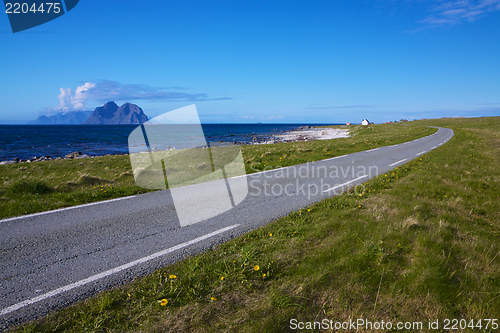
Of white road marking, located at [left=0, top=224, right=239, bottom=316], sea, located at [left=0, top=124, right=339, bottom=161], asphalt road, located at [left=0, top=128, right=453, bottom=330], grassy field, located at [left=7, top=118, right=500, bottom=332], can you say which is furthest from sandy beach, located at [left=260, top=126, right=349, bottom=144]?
white road marking, located at [left=0, top=224, right=239, bottom=316]

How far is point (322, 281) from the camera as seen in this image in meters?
3.60

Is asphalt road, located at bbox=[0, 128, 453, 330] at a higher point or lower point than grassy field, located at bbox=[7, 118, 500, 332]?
higher

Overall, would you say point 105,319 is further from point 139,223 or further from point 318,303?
point 139,223

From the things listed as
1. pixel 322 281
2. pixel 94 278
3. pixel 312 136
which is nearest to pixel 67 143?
pixel 312 136

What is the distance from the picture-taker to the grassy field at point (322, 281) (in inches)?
118

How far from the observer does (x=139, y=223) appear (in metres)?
5.92

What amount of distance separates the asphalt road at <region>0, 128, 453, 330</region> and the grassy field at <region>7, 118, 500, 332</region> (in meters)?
0.42

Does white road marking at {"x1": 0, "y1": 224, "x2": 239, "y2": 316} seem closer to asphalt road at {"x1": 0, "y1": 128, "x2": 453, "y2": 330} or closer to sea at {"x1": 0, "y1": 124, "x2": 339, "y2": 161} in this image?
asphalt road at {"x1": 0, "y1": 128, "x2": 453, "y2": 330}

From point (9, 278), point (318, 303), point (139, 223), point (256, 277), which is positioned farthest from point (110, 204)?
point (318, 303)

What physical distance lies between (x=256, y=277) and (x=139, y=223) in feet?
11.8

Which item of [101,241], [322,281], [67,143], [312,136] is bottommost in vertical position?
[322,281]

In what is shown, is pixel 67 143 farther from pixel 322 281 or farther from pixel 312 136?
pixel 322 281

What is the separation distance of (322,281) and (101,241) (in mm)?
4464

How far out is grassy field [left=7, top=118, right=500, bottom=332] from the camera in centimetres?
300
